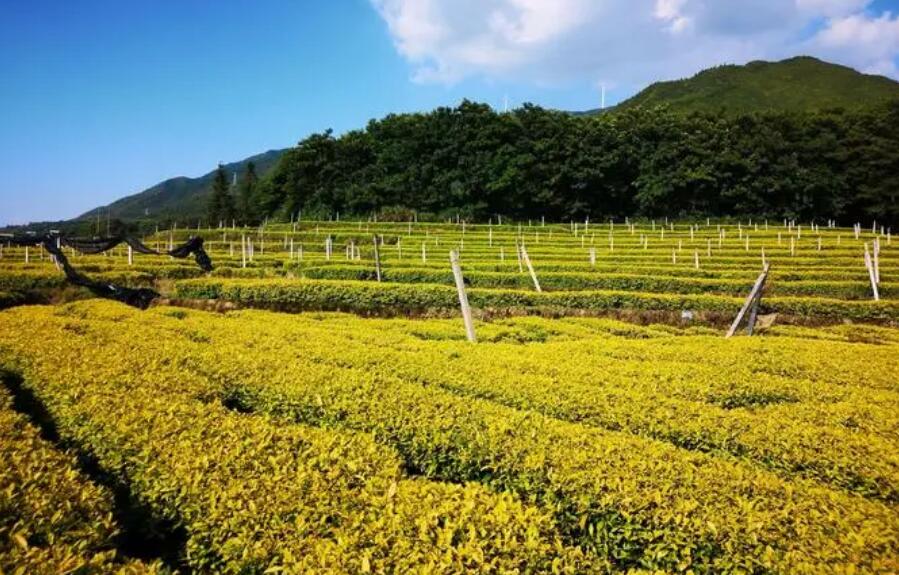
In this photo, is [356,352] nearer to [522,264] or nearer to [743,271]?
[522,264]

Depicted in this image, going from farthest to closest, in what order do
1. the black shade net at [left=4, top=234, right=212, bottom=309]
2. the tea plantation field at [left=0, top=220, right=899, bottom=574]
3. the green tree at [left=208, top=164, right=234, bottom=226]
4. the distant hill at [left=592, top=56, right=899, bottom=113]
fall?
1. the distant hill at [left=592, top=56, right=899, bottom=113]
2. the green tree at [left=208, top=164, right=234, bottom=226]
3. the black shade net at [left=4, top=234, right=212, bottom=309]
4. the tea plantation field at [left=0, top=220, right=899, bottom=574]

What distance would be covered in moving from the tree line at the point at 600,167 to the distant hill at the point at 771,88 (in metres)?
52.0

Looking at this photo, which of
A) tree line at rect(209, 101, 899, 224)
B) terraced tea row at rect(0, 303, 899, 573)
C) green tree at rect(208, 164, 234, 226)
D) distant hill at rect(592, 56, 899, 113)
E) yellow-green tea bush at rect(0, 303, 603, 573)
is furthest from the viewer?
distant hill at rect(592, 56, 899, 113)

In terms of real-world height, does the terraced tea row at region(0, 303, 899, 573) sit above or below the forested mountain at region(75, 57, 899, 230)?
below

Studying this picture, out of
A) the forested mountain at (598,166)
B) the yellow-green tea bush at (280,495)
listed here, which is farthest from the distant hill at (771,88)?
the yellow-green tea bush at (280,495)

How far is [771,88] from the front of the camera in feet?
458

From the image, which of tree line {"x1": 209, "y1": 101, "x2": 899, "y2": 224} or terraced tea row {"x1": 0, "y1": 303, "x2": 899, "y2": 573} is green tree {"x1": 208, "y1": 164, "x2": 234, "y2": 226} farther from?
terraced tea row {"x1": 0, "y1": 303, "x2": 899, "y2": 573}

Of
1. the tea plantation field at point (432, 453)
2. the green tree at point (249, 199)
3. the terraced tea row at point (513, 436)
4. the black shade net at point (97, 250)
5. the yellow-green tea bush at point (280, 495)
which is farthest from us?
the green tree at point (249, 199)

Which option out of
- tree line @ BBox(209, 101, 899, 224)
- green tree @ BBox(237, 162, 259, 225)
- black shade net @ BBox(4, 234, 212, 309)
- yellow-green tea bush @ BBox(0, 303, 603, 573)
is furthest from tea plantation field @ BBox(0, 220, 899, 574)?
green tree @ BBox(237, 162, 259, 225)

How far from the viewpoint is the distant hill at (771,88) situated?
126 m

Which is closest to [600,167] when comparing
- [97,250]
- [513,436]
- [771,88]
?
[97,250]

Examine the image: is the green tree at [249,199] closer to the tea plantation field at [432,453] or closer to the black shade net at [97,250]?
the black shade net at [97,250]

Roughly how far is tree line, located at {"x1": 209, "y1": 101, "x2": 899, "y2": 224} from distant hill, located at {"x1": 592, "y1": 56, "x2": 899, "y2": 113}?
5196cm

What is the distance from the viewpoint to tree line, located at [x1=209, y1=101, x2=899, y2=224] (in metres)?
68.6
